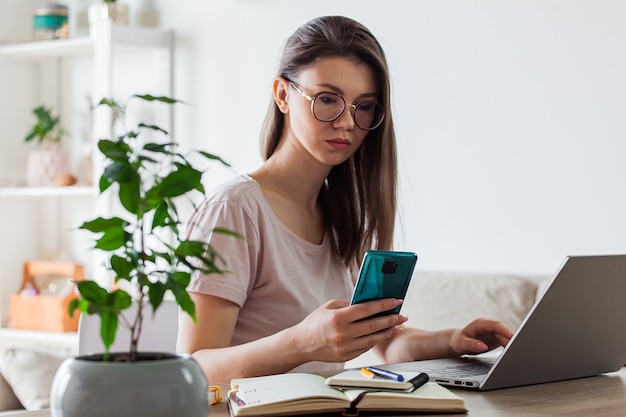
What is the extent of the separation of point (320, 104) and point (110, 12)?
226 cm

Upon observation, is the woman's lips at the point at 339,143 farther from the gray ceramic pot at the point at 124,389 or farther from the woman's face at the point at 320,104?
the gray ceramic pot at the point at 124,389

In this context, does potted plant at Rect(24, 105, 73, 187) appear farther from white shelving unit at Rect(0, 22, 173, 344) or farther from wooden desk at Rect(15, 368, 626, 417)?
wooden desk at Rect(15, 368, 626, 417)

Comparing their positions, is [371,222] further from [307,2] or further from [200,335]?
[307,2]

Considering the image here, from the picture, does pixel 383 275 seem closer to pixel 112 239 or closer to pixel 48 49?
pixel 112 239

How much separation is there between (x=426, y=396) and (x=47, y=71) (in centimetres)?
343

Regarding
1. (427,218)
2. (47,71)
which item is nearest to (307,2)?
(427,218)

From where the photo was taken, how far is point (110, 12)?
3.72 meters

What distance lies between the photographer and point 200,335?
4.97 ft

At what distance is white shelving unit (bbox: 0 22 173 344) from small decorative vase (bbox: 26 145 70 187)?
6cm

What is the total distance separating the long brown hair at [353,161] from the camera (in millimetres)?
1744

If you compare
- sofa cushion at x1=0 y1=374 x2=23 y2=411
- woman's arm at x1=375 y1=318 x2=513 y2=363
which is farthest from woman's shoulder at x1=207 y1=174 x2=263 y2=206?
sofa cushion at x1=0 y1=374 x2=23 y2=411

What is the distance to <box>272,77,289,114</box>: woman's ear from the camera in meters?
1.78

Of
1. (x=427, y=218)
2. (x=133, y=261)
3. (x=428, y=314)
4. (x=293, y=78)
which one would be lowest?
(x=428, y=314)

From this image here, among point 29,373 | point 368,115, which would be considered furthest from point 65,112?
point 368,115
